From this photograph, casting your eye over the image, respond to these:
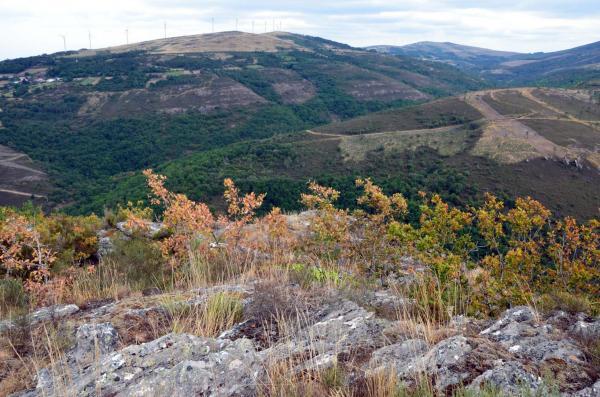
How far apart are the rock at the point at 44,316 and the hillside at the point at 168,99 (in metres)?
61.0

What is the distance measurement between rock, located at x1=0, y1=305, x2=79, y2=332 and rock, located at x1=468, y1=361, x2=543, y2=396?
3.75 m

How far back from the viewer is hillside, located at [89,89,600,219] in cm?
4594

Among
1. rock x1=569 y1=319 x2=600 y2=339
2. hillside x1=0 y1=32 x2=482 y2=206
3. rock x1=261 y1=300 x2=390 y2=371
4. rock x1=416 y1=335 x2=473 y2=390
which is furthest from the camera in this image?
hillside x1=0 y1=32 x2=482 y2=206

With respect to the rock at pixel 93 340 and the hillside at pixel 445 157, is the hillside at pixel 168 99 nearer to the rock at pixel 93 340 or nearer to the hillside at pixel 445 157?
the hillside at pixel 445 157

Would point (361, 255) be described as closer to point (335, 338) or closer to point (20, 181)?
point (335, 338)

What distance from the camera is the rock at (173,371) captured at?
257cm

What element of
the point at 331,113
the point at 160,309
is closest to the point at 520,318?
the point at 160,309

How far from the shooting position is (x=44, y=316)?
13.4ft

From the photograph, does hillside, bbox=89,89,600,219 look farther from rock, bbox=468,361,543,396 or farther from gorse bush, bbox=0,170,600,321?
rock, bbox=468,361,543,396

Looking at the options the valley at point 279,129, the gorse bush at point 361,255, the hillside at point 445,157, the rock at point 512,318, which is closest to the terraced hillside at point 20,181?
the valley at point 279,129

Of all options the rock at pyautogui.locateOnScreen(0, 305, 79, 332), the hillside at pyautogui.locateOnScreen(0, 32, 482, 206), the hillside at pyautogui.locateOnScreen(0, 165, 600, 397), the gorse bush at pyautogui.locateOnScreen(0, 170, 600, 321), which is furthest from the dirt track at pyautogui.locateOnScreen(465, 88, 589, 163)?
the hillside at pyautogui.locateOnScreen(0, 32, 482, 206)

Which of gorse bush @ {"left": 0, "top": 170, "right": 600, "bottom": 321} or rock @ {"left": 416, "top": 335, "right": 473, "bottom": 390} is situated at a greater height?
rock @ {"left": 416, "top": 335, "right": 473, "bottom": 390}

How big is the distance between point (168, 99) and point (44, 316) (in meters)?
116

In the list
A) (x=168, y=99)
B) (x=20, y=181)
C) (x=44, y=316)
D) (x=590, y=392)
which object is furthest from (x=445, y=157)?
(x=168, y=99)
